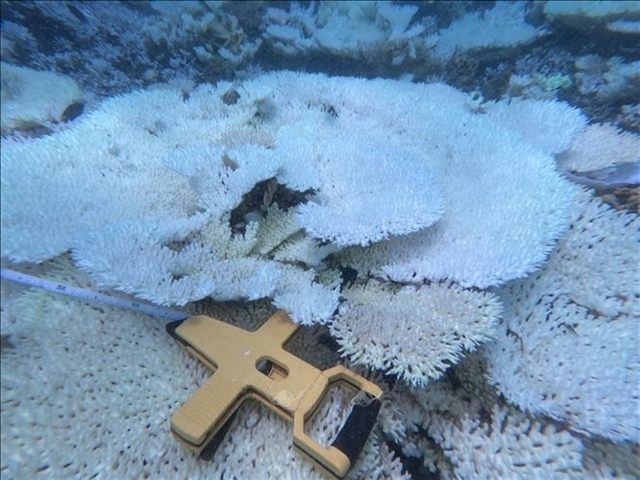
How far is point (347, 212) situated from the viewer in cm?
191

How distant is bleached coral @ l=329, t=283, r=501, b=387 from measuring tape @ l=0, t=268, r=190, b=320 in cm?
69

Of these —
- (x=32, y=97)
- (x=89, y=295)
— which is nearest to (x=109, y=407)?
(x=89, y=295)

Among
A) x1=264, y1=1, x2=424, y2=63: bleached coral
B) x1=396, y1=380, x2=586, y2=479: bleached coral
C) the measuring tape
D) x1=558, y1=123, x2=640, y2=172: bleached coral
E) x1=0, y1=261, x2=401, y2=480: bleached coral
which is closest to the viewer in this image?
x1=0, y1=261, x2=401, y2=480: bleached coral

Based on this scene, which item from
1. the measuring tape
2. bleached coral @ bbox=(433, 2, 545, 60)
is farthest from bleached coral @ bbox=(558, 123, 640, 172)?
the measuring tape

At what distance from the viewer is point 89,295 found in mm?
1542

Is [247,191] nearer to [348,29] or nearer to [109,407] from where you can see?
[109,407]

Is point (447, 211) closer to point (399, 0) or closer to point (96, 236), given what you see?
point (96, 236)

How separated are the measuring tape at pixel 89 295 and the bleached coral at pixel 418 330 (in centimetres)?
69

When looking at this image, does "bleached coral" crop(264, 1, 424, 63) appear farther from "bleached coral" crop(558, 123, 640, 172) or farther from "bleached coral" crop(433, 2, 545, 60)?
"bleached coral" crop(558, 123, 640, 172)

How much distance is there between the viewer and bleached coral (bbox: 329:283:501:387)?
1536 mm

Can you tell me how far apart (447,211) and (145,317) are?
5.08 feet

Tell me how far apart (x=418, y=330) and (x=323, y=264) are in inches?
21.9

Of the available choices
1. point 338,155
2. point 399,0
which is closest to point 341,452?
point 338,155

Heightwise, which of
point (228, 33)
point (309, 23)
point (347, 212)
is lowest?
point (347, 212)
